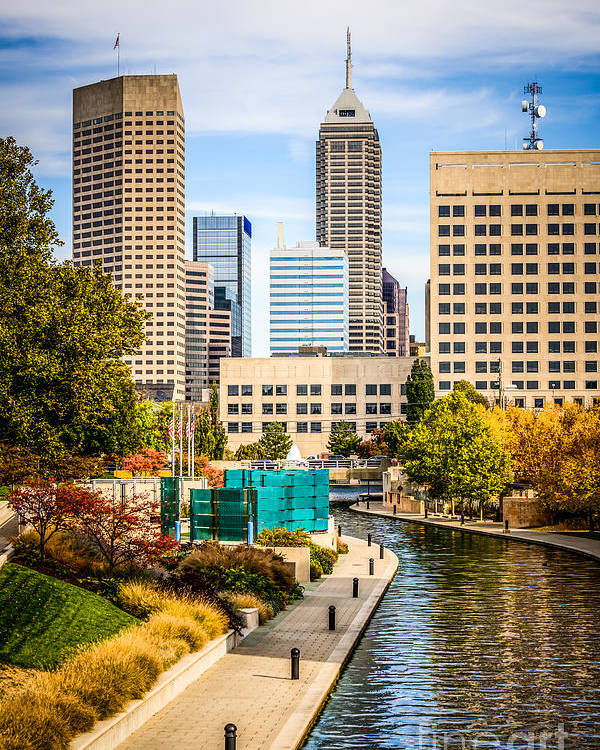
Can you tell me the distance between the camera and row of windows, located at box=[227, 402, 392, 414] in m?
168

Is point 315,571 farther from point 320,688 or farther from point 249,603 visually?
point 320,688

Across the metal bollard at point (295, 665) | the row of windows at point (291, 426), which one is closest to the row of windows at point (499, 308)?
the row of windows at point (291, 426)

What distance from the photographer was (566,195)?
16488 centimetres

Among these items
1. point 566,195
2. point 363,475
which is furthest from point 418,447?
point 566,195

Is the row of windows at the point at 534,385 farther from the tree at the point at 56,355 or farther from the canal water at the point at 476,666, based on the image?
the canal water at the point at 476,666

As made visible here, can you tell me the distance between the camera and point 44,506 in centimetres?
3241

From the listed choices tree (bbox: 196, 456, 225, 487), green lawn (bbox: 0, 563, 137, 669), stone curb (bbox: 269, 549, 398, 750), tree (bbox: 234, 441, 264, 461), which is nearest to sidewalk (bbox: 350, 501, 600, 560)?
tree (bbox: 196, 456, 225, 487)

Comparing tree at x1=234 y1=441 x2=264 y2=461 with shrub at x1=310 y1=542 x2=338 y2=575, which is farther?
tree at x1=234 y1=441 x2=264 y2=461

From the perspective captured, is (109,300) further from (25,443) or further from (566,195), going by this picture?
(566,195)

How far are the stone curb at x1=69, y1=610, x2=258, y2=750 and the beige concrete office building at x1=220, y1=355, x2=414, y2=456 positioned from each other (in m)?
142

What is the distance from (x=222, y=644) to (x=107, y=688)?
6.83 metres

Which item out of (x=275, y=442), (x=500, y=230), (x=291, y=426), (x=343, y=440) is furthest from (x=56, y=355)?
(x=500, y=230)

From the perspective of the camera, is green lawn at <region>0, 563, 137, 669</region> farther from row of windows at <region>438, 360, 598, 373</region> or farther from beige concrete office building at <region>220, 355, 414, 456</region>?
beige concrete office building at <region>220, 355, 414, 456</region>

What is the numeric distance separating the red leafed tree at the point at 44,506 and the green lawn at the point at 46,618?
257 cm
